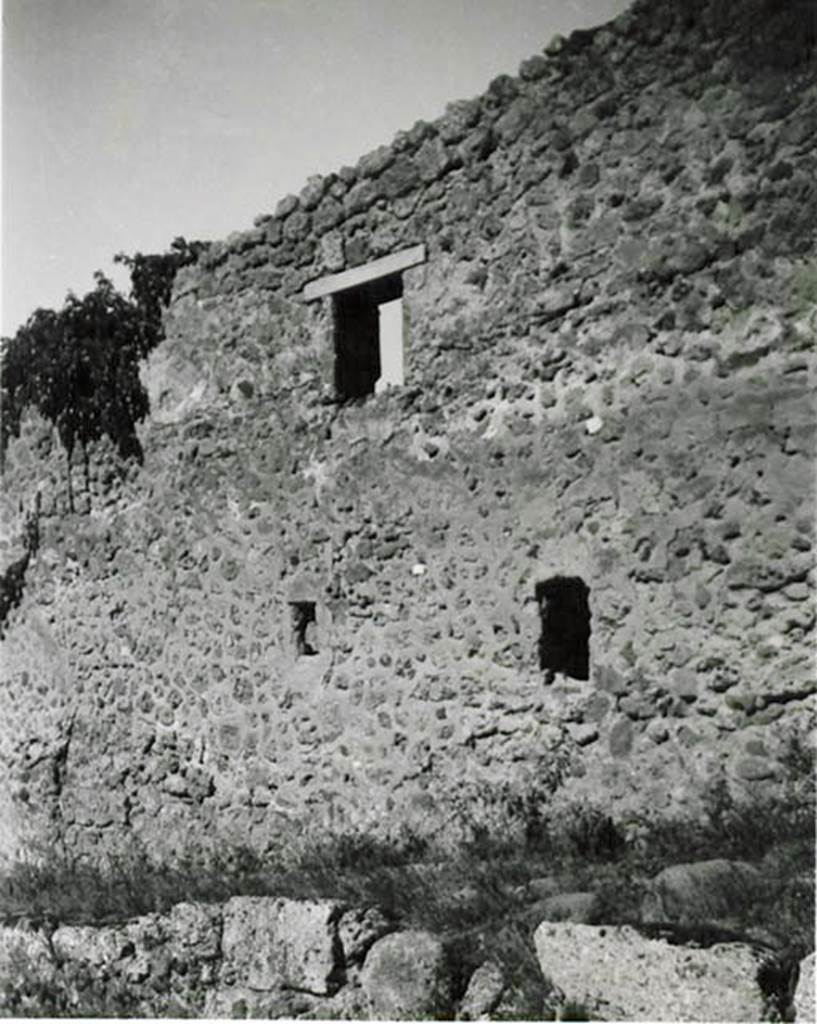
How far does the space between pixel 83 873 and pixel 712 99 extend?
662 centimetres

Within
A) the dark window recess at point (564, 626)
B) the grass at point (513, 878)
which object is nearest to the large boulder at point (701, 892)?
the grass at point (513, 878)

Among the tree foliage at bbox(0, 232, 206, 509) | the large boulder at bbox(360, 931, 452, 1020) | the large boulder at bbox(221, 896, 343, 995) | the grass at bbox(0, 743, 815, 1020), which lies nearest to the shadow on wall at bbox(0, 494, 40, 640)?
the tree foliage at bbox(0, 232, 206, 509)

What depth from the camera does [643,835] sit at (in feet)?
19.7

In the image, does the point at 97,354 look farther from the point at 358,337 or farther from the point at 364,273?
the point at 364,273

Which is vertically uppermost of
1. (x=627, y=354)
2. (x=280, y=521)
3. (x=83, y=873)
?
(x=627, y=354)

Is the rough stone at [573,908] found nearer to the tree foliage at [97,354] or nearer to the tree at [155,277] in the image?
the tree foliage at [97,354]

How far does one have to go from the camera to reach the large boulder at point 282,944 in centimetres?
510

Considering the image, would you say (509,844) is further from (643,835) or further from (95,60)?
(95,60)

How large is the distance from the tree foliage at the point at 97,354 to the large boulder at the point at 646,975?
6006 millimetres

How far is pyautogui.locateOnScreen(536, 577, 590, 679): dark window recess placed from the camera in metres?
6.79

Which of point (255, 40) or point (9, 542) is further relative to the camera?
point (9, 542)

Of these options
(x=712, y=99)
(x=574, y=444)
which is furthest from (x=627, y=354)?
(x=712, y=99)

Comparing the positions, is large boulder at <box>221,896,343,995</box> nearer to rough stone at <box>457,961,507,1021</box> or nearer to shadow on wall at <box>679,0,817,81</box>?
rough stone at <box>457,961,507,1021</box>

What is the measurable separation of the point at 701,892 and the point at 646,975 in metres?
0.59
